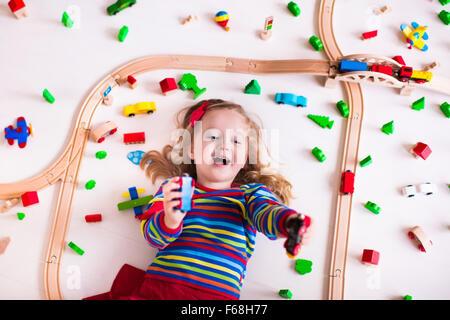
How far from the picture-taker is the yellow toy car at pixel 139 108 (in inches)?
49.5

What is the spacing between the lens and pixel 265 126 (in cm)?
127

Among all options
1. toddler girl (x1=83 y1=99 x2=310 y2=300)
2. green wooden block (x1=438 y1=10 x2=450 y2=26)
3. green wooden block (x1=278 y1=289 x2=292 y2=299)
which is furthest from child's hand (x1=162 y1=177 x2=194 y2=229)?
green wooden block (x1=438 y1=10 x2=450 y2=26)

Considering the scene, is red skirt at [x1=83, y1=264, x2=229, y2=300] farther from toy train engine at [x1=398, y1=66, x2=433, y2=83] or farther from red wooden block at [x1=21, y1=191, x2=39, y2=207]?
toy train engine at [x1=398, y1=66, x2=433, y2=83]

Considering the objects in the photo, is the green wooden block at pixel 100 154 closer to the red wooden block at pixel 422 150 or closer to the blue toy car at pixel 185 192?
the blue toy car at pixel 185 192

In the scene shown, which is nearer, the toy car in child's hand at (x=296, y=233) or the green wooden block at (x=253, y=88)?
the toy car in child's hand at (x=296, y=233)

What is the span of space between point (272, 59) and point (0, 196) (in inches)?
36.6

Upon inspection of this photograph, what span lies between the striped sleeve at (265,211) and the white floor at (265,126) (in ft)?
0.56

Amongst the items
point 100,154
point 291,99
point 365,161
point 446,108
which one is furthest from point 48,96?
point 446,108

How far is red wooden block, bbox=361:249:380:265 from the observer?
1128mm

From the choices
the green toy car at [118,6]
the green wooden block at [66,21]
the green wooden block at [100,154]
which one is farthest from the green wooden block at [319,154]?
the green wooden block at [66,21]

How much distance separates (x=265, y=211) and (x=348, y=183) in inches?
14.3

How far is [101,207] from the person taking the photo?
1188 millimetres

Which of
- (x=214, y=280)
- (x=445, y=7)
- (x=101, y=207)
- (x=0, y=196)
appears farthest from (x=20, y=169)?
(x=445, y=7)

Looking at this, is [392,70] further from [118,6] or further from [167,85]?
[118,6]
